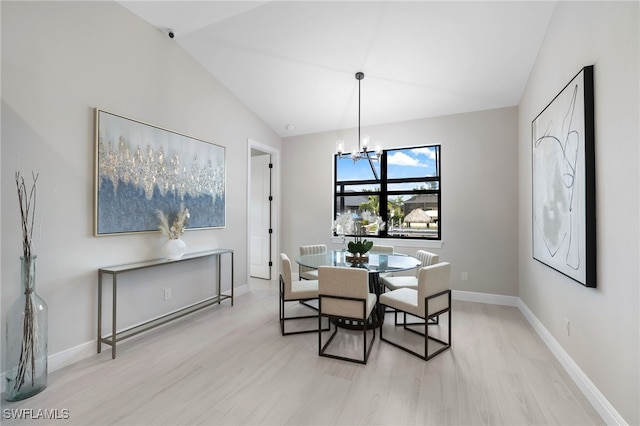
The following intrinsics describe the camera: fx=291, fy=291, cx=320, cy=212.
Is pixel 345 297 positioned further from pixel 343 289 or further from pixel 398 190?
pixel 398 190

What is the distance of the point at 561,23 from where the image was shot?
2.50 meters

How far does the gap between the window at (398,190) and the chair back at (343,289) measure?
1.92 meters

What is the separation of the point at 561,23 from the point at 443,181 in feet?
7.18

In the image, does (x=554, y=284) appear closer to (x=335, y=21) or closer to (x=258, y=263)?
(x=335, y=21)

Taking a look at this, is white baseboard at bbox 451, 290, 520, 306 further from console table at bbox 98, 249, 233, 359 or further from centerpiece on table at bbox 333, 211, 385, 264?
console table at bbox 98, 249, 233, 359

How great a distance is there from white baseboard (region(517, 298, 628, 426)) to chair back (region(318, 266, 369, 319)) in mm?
1561

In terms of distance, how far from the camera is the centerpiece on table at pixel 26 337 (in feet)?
6.53

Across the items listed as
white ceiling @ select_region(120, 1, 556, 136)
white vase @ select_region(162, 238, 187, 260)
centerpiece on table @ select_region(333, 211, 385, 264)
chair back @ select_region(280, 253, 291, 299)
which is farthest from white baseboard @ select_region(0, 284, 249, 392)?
white ceiling @ select_region(120, 1, 556, 136)

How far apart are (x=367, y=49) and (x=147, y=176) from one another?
9.00 feet

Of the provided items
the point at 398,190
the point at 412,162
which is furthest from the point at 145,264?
the point at 412,162

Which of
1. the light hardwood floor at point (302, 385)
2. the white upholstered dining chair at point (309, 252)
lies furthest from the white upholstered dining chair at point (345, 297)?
the white upholstered dining chair at point (309, 252)

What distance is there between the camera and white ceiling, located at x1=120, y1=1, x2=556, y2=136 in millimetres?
2793

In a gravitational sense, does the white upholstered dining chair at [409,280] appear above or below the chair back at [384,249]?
below

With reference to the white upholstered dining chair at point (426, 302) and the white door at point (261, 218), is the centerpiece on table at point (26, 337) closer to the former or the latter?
the white upholstered dining chair at point (426, 302)
